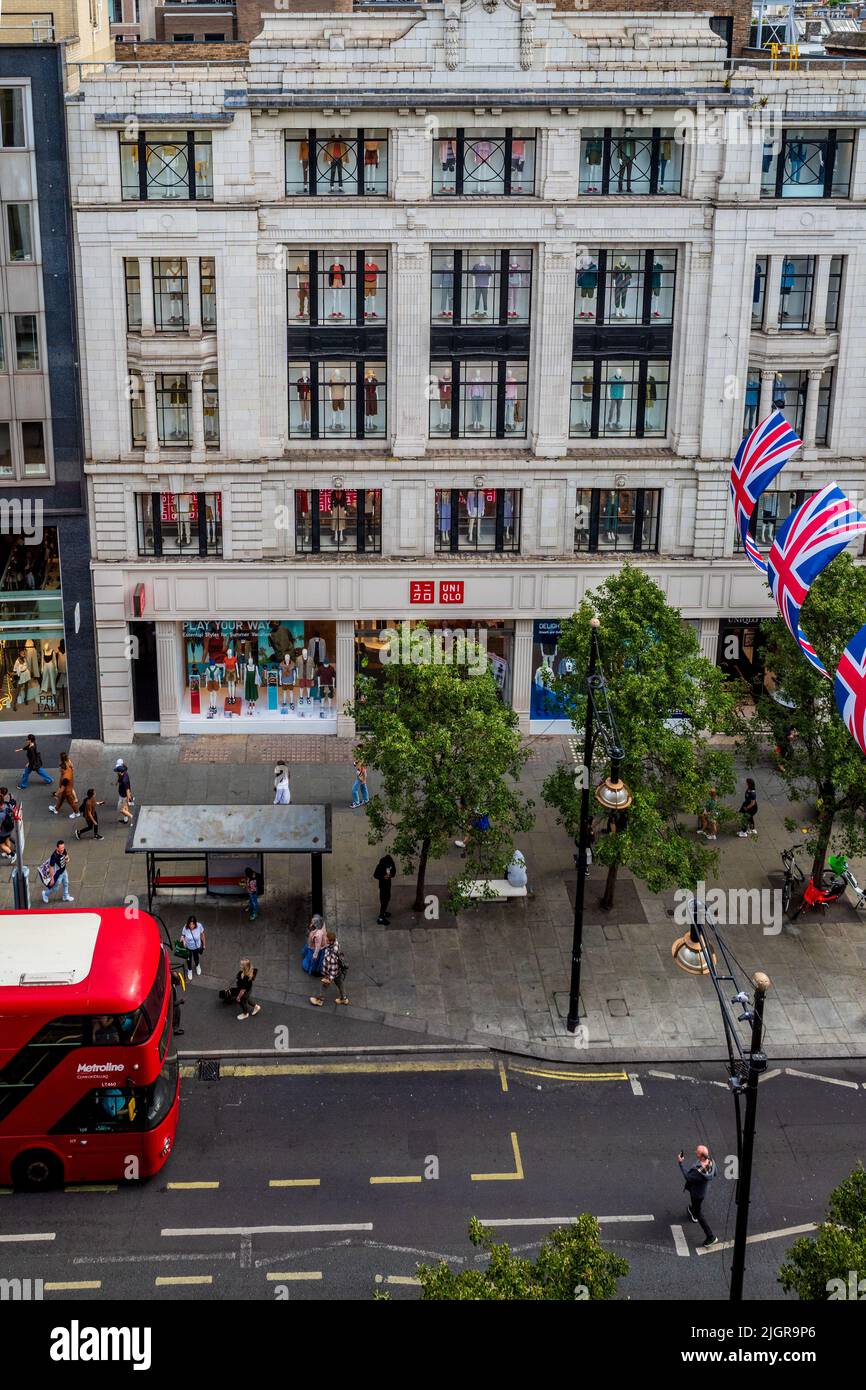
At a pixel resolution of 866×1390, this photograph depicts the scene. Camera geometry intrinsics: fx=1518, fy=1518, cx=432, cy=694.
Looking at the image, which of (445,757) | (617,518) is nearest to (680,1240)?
(445,757)

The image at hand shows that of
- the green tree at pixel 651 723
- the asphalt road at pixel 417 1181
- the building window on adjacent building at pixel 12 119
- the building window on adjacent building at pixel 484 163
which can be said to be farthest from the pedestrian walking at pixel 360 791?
the building window on adjacent building at pixel 12 119

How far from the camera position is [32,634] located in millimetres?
50812

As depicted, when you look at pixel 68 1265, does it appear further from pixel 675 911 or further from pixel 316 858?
pixel 675 911

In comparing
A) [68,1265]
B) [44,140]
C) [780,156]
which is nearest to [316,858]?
[68,1265]

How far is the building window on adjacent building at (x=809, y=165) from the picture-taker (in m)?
47.8

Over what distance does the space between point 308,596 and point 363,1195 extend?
942 inches

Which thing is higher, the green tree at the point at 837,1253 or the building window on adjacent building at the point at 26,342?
the building window on adjacent building at the point at 26,342

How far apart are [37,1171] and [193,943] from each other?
855 cm

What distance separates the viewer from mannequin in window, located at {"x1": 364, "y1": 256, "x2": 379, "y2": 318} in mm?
48406

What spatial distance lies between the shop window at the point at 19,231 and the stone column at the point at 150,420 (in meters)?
5.03

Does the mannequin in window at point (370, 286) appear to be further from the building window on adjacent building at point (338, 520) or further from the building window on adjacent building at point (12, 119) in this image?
the building window on adjacent building at point (12, 119)

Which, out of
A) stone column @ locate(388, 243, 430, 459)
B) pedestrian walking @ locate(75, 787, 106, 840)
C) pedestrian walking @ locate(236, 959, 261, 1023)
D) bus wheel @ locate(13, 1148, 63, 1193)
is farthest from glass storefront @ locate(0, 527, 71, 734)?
bus wheel @ locate(13, 1148, 63, 1193)

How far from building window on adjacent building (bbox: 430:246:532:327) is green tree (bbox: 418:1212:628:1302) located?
33816mm

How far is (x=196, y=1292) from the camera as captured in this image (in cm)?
2867
